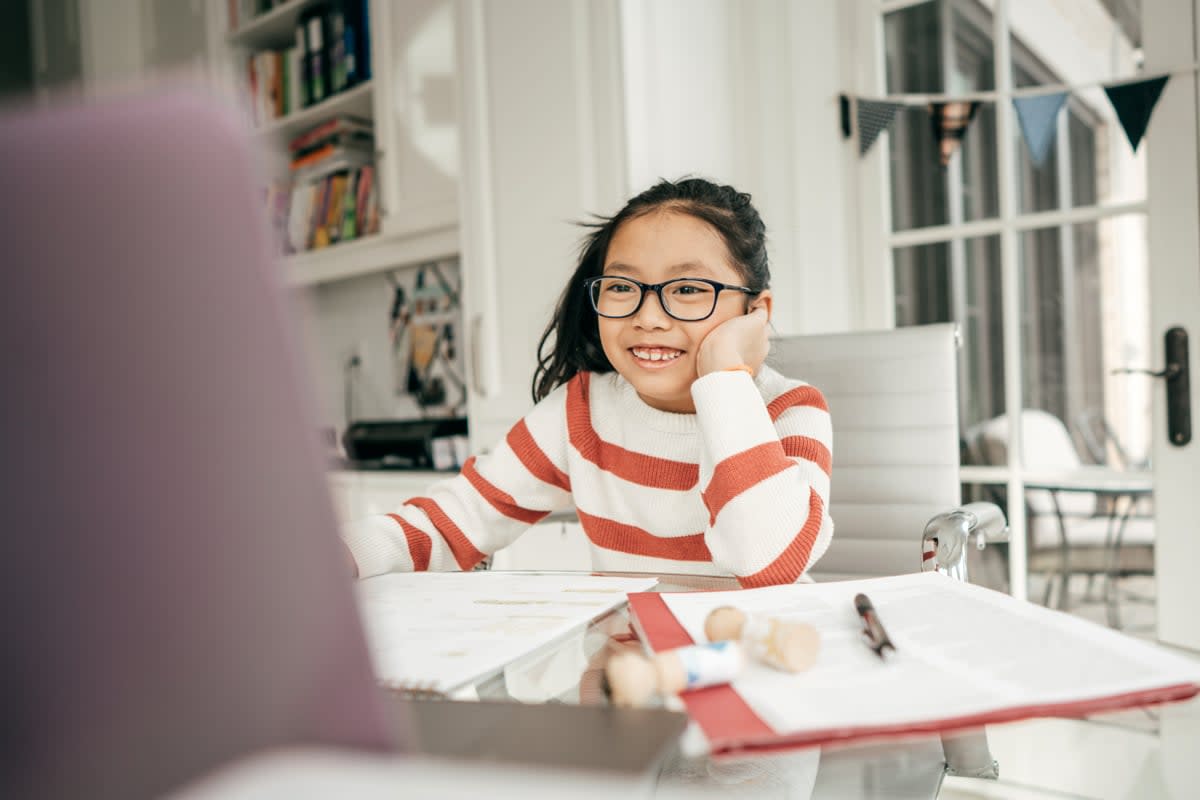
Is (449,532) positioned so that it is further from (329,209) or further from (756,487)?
(329,209)

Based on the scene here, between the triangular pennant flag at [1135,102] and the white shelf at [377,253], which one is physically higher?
the triangular pennant flag at [1135,102]

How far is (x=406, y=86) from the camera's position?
8.18 feet

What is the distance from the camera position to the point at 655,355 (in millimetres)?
1086

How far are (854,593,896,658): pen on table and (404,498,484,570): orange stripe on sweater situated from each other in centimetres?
62

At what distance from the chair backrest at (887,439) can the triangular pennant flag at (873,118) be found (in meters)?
1.08

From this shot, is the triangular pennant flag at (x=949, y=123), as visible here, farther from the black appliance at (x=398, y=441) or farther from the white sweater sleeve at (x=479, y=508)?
the black appliance at (x=398, y=441)

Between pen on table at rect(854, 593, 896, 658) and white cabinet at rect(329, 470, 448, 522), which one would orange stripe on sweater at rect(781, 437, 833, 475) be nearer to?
pen on table at rect(854, 593, 896, 658)

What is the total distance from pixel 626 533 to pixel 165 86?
0.98 m

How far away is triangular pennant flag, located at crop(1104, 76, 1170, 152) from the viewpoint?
173 centimetres

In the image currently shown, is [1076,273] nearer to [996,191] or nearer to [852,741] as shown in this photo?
[996,191]

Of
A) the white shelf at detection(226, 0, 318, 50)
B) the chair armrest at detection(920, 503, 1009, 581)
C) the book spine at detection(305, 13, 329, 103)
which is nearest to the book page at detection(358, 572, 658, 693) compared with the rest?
the chair armrest at detection(920, 503, 1009, 581)

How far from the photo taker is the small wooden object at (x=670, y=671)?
406 millimetres

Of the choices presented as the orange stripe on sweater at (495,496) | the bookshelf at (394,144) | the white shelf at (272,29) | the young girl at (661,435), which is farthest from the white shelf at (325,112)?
the orange stripe on sweater at (495,496)

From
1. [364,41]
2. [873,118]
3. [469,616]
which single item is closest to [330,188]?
[364,41]
